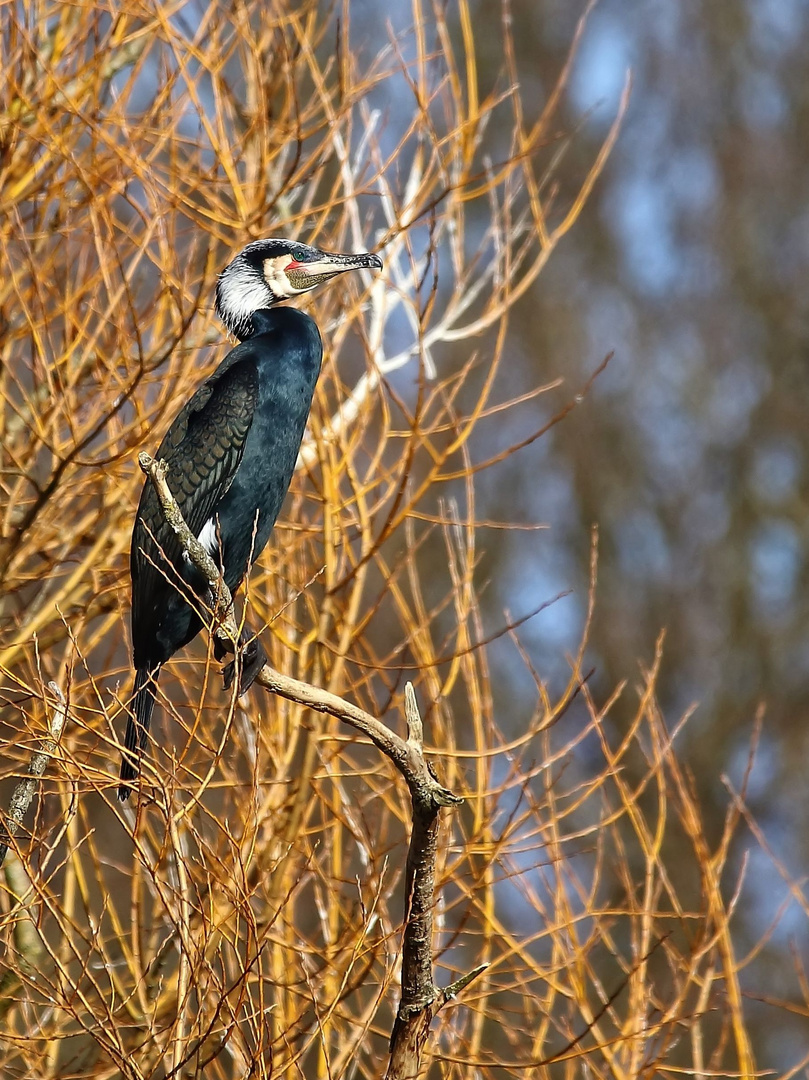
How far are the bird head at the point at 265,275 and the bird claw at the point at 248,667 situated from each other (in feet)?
3.74

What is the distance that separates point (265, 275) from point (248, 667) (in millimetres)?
1406

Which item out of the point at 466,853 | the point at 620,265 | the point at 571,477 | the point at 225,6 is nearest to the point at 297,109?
the point at 225,6

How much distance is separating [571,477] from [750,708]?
3613mm

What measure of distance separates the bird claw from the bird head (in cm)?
114

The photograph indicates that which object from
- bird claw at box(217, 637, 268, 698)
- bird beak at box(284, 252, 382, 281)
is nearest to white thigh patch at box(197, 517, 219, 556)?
bird claw at box(217, 637, 268, 698)

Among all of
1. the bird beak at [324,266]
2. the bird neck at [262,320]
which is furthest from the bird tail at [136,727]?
the bird beak at [324,266]

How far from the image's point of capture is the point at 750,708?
47.6 ft

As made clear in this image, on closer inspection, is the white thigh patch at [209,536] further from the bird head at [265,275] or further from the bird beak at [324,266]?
the bird beak at [324,266]

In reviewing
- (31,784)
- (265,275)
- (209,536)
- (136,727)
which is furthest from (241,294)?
(31,784)

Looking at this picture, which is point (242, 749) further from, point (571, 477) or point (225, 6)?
point (571, 477)

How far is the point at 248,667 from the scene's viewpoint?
11.2 feet

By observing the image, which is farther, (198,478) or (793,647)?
(793,647)

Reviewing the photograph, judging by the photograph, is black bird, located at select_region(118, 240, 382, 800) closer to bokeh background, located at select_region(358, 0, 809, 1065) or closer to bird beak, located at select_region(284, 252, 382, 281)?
bird beak, located at select_region(284, 252, 382, 281)

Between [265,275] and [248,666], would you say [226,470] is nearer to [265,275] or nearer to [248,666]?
[248,666]
